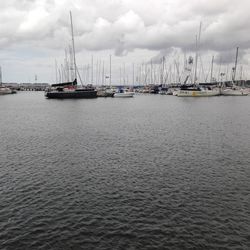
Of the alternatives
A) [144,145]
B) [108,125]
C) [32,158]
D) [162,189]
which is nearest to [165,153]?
[144,145]

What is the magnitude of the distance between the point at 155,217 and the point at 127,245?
4.23 m

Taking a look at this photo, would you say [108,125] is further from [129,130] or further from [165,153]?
[165,153]

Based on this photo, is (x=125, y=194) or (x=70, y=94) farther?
(x=70, y=94)

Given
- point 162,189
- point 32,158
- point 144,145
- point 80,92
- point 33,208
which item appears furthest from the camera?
point 80,92

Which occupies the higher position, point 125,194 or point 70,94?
point 70,94

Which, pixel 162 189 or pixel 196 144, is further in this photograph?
pixel 196 144

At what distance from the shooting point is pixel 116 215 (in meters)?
22.7

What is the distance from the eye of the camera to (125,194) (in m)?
26.6

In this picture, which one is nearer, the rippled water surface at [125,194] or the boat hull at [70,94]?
the rippled water surface at [125,194]

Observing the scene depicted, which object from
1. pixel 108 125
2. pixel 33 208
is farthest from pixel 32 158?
pixel 108 125

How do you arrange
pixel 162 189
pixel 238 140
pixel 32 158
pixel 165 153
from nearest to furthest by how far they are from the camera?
pixel 162 189
pixel 32 158
pixel 165 153
pixel 238 140

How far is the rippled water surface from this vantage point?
19625mm

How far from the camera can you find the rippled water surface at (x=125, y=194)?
1962 cm

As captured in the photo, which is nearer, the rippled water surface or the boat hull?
the rippled water surface
